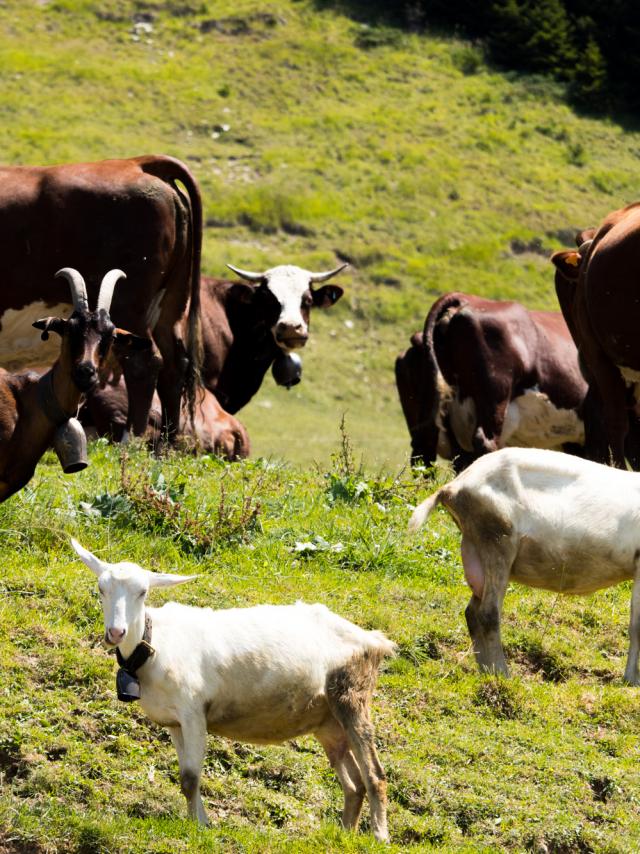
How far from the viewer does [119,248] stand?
1362cm

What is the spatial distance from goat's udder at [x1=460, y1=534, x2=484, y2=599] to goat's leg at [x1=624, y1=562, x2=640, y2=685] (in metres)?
1.00

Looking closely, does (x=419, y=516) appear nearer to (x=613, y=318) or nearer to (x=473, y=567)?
(x=473, y=567)

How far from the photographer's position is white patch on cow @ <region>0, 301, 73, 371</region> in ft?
43.9

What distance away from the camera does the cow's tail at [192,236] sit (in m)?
14.2

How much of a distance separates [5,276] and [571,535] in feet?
20.5

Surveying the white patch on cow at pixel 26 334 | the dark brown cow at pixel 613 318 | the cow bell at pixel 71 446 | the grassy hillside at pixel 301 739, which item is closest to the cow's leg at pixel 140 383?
the white patch on cow at pixel 26 334

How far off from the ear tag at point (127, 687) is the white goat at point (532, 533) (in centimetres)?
259

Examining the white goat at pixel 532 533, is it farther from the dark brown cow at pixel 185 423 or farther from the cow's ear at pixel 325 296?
the cow's ear at pixel 325 296

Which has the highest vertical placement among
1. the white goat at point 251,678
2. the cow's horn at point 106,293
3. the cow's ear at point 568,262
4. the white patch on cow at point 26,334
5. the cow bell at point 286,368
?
the cow's horn at point 106,293

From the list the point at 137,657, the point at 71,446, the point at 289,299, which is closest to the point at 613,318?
the point at 289,299

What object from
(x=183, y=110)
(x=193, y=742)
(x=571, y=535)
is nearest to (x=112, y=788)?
(x=193, y=742)

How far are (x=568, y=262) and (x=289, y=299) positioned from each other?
3.40 m

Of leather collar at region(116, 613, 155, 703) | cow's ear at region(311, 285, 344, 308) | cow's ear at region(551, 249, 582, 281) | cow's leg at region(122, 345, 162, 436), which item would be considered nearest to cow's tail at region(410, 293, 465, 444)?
cow's ear at region(311, 285, 344, 308)

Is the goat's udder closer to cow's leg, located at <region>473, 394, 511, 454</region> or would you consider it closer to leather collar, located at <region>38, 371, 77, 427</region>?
leather collar, located at <region>38, 371, 77, 427</region>
